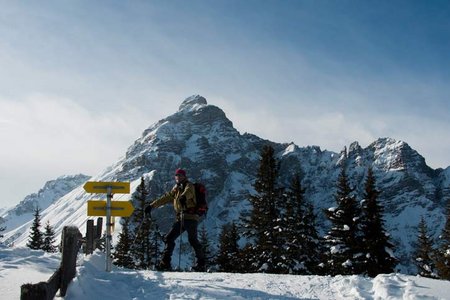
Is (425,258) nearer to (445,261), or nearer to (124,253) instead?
(445,261)

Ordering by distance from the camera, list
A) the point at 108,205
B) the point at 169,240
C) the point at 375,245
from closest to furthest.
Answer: the point at 108,205, the point at 169,240, the point at 375,245

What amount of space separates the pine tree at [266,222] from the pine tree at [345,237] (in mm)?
3377

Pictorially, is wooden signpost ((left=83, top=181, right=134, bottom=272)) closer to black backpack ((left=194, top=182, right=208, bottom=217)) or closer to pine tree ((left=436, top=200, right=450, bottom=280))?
black backpack ((left=194, top=182, right=208, bottom=217))

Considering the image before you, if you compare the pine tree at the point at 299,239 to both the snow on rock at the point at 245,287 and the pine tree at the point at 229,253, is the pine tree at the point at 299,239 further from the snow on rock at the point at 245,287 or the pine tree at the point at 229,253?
the snow on rock at the point at 245,287

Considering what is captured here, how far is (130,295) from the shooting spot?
780 cm

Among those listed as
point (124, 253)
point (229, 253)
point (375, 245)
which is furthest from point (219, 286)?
point (124, 253)

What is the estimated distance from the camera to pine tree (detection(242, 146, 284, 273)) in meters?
28.2

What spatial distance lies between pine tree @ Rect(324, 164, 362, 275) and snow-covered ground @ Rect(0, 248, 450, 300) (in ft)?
50.2

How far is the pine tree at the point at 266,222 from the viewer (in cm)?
2822

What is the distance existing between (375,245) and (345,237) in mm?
1748

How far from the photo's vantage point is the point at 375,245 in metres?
24.0

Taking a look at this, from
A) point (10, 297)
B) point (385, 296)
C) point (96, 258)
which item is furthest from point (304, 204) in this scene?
point (10, 297)

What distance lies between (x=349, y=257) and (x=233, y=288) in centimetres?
1760

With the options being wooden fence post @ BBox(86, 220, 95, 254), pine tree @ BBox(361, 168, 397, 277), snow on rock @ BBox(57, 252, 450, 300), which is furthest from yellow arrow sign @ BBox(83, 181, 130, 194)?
pine tree @ BBox(361, 168, 397, 277)
